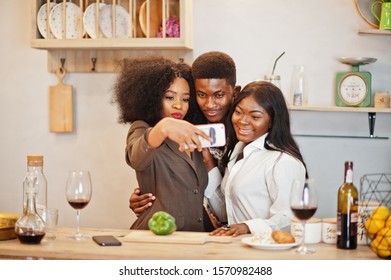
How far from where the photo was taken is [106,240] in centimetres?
227

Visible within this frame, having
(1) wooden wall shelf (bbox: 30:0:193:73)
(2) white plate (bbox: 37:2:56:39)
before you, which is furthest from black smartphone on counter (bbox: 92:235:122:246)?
(2) white plate (bbox: 37:2:56:39)

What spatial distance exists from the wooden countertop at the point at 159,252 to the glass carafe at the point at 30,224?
28mm

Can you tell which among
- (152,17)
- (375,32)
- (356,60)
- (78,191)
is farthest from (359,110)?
(78,191)

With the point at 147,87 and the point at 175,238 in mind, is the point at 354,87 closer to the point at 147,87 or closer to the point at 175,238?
the point at 147,87

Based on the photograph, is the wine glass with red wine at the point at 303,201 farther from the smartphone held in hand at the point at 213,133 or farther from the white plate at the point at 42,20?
the white plate at the point at 42,20

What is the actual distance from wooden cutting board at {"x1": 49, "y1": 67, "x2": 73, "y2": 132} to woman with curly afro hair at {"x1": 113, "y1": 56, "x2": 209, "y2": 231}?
3.83 feet

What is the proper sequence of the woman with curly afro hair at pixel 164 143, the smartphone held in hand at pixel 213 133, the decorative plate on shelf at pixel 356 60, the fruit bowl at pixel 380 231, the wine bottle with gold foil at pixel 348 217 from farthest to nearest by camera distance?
the decorative plate on shelf at pixel 356 60 < the woman with curly afro hair at pixel 164 143 < the smartphone held in hand at pixel 213 133 < the wine bottle with gold foil at pixel 348 217 < the fruit bowl at pixel 380 231

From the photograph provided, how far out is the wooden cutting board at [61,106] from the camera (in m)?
4.25

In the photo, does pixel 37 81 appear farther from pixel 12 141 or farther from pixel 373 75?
pixel 373 75

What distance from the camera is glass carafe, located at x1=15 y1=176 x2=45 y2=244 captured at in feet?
7.47

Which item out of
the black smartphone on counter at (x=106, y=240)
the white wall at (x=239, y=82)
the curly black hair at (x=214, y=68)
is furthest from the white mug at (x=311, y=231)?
the white wall at (x=239, y=82)
